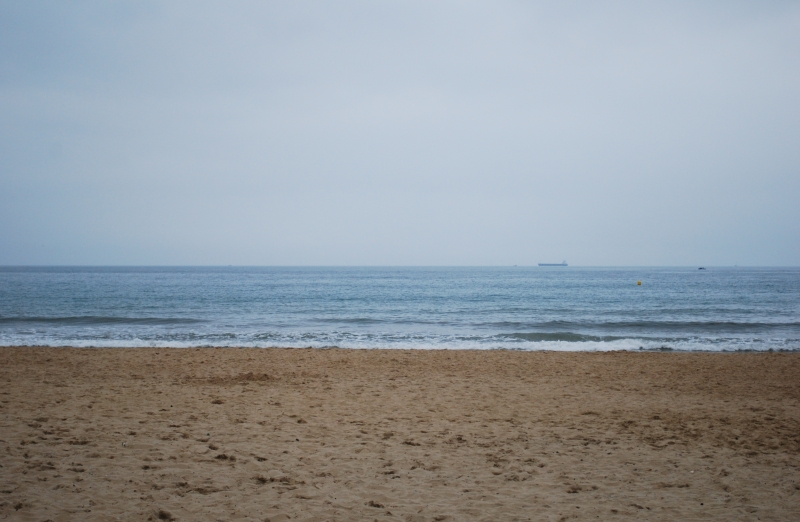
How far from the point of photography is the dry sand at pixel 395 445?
523 centimetres

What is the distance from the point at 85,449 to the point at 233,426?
83.2 inches

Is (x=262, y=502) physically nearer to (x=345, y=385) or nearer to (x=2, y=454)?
(x=2, y=454)

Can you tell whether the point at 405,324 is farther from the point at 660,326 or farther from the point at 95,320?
the point at 95,320

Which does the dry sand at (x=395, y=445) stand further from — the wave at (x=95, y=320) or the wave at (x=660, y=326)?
the wave at (x=95, y=320)

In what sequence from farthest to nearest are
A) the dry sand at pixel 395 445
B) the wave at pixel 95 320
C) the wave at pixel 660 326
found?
the wave at pixel 95 320, the wave at pixel 660 326, the dry sand at pixel 395 445

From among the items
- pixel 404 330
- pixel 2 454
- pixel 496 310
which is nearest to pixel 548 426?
pixel 2 454

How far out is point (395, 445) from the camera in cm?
723

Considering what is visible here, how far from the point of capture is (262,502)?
525cm

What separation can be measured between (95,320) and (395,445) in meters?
26.4

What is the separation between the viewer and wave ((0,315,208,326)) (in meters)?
26.2

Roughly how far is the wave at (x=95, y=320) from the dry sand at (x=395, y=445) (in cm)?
1429

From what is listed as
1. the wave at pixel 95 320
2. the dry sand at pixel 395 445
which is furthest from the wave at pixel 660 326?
the wave at pixel 95 320

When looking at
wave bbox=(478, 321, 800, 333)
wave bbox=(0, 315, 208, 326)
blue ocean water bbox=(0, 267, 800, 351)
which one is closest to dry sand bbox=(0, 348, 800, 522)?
blue ocean water bbox=(0, 267, 800, 351)

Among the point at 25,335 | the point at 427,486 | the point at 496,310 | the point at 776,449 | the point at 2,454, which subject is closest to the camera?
the point at 427,486
